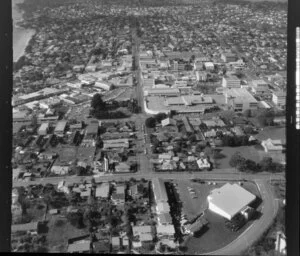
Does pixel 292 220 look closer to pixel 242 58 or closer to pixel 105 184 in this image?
pixel 105 184

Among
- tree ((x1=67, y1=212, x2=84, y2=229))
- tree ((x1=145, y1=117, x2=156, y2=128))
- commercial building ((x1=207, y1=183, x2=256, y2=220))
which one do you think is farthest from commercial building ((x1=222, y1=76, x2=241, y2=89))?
tree ((x1=67, y1=212, x2=84, y2=229))

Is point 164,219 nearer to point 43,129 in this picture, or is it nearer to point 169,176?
point 169,176

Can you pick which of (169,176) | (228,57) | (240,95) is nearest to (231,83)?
(240,95)

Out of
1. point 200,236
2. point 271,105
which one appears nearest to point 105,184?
point 200,236

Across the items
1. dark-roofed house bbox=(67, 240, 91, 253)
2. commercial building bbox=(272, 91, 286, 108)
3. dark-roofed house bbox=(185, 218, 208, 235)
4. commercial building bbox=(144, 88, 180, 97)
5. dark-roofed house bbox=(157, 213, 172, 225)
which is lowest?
dark-roofed house bbox=(67, 240, 91, 253)

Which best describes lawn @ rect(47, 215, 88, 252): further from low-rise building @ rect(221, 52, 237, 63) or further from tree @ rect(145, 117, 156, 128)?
low-rise building @ rect(221, 52, 237, 63)

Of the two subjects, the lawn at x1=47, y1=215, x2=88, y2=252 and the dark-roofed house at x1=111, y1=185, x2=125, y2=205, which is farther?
the dark-roofed house at x1=111, y1=185, x2=125, y2=205
